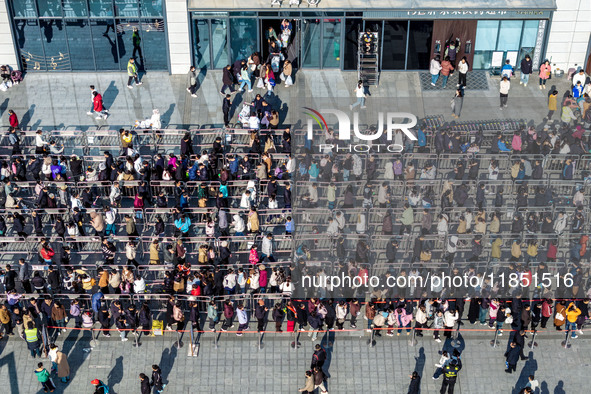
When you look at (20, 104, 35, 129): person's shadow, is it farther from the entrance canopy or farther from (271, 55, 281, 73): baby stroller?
(271, 55, 281, 73): baby stroller

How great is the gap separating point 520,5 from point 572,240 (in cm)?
1246

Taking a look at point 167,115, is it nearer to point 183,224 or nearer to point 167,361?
point 183,224

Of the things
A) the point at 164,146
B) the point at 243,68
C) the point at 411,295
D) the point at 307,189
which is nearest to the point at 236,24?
the point at 243,68

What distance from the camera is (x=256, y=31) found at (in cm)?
4203

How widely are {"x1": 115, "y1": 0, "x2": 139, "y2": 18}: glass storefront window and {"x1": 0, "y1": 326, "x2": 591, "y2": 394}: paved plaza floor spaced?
52.4 ft

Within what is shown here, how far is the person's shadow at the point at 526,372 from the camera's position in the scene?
30.8 metres

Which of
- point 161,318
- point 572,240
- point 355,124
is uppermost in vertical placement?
point 355,124

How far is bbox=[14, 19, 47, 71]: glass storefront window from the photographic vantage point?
41.9m

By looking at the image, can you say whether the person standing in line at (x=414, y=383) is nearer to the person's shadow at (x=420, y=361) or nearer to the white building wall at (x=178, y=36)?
the person's shadow at (x=420, y=361)

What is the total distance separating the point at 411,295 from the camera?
31812 millimetres

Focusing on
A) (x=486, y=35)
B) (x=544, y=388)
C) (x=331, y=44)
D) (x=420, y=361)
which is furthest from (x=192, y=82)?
(x=544, y=388)

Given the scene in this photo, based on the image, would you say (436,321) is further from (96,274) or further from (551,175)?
(96,274)

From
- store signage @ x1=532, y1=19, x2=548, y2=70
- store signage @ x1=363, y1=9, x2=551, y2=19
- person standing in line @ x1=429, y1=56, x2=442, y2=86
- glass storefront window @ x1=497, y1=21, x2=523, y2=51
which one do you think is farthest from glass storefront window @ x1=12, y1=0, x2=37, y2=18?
store signage @ x1=532, y1=19, x2=548, y2=70

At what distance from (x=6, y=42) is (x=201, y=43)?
8.82 meters
